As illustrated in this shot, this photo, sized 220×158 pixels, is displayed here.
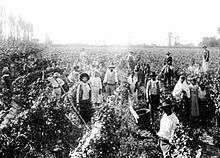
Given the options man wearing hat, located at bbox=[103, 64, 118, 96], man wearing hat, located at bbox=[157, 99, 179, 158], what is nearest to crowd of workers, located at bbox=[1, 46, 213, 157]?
man wearing hat, located at bbox=[103, 64, 118, 96]

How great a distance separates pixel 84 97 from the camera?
27.9 feet

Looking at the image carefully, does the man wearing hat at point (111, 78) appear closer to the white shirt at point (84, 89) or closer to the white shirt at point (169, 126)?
the white shirt at point (84, 89)

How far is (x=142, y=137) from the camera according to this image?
796cm

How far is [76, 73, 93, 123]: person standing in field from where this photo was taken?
27.8 ft

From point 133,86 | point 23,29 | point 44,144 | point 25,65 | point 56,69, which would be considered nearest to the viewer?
point 44,144

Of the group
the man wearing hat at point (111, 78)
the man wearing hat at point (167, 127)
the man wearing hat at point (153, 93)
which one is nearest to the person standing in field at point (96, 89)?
the man wearing hat at point (111, 78)

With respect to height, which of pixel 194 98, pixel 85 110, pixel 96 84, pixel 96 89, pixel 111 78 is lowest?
pixel 85 110

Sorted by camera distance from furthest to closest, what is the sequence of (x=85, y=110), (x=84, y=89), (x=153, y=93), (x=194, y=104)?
(x=194, y=104)
(x=153, y=93)
(x=85, y=110)
(x=84, y=89)

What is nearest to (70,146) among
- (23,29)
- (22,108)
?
(22,108)

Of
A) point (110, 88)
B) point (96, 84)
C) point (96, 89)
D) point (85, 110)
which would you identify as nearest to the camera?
point (85, 110)

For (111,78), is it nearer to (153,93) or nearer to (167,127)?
(153,93)

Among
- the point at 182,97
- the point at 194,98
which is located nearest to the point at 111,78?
the point at 182,97

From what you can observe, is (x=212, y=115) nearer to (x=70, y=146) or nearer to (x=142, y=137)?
(x=142, y=137)

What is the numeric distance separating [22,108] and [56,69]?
7261 millimetres
